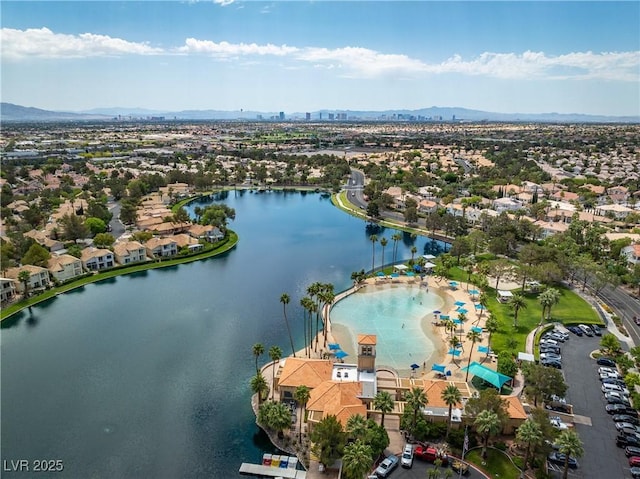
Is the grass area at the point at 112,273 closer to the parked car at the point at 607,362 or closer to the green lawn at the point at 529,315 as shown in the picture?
the green lawn at the point at 529,315

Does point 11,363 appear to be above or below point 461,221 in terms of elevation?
below

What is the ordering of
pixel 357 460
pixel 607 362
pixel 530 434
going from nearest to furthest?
pixel 357 460
pixel 530 434
pixel 607 362

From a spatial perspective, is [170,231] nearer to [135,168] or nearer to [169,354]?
[169,354]

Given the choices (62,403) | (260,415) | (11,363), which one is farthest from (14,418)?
(260,415)

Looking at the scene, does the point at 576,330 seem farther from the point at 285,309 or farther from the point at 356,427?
the point at 285,309

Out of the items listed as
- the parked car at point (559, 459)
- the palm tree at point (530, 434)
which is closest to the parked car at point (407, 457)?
the palm tree at point (530, 434)

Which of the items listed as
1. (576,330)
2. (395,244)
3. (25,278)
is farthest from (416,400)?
(25,278)
